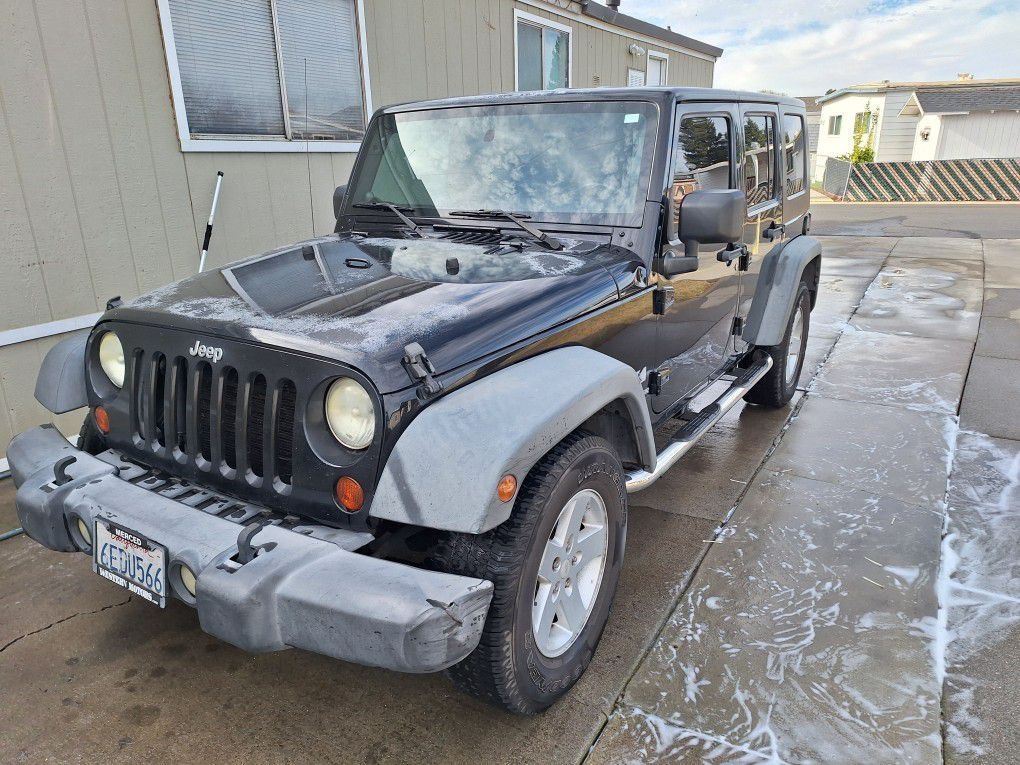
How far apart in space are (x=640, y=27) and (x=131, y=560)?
430 inches

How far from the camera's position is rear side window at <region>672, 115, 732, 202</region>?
2.99 meters

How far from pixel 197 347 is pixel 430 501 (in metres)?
0.94

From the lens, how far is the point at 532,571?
201cm

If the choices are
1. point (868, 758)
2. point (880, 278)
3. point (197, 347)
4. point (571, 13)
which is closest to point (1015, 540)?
point (868, 758)

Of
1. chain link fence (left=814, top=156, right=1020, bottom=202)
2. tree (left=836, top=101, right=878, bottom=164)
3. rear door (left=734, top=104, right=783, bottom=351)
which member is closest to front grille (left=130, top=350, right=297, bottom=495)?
rear door (left=734, top=104, right=783, bottom=351)

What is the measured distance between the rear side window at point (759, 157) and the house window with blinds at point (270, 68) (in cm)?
343

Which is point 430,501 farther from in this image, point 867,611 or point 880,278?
point 880,278

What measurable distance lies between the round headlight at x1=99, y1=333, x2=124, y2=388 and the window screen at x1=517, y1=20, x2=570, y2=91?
662cm

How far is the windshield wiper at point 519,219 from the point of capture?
9.17 feet

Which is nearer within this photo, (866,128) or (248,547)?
(248,547)

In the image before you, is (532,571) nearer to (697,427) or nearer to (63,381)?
(697,427)

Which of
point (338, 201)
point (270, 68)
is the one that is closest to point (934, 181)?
point (270, 68)

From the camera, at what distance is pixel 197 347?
2162mm

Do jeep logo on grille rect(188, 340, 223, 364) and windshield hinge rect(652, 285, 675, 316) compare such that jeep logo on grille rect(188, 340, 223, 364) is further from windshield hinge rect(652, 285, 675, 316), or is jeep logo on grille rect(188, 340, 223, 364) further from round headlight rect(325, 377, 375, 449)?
windshield hinge rect(652, 285, 675, 316)
